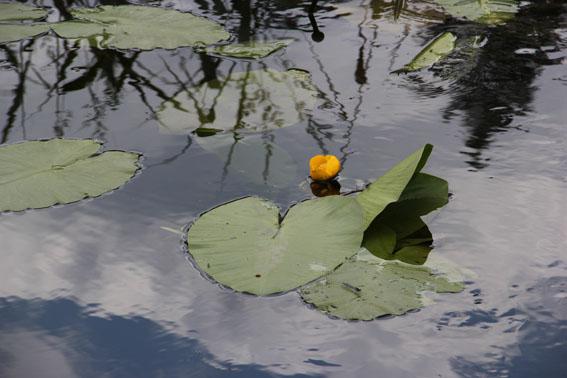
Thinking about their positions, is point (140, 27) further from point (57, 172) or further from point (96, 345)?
point (96, 345)

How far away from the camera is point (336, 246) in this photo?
4.71 ft

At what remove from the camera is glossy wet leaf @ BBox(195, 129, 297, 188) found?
5.62 ft

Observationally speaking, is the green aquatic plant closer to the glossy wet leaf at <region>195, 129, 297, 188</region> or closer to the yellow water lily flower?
the glossy wet leaf at <region>195, 129, 297, 188</region>

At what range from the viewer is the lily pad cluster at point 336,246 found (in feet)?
4.44

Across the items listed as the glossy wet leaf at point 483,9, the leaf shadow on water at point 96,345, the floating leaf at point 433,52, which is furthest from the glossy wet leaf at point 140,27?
the leaf shadow on water at point 96,345

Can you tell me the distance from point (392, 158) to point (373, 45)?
73 centimetres

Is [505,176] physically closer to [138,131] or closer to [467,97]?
[467,97]

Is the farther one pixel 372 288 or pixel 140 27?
pixel 140 27

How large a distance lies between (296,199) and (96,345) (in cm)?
56

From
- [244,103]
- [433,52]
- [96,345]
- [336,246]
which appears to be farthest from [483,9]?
[96,345]

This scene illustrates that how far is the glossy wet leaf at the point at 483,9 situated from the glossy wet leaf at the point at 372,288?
146 centimetres

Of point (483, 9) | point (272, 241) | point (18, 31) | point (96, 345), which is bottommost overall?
point (96, 345)

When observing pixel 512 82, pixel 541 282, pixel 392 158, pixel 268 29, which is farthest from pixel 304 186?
pixel 268 29

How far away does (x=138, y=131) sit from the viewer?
1.93 m
